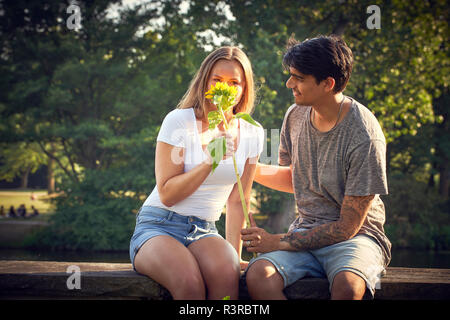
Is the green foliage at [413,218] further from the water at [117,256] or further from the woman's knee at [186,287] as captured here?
the woman's knee at [186,287]

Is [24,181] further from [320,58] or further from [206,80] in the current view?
[320,58]

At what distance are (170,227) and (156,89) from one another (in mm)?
14121

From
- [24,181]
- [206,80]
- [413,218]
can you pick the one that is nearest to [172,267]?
[206,80]

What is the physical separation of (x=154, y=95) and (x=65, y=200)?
4.69 meters

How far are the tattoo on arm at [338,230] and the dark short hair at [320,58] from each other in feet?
1.86

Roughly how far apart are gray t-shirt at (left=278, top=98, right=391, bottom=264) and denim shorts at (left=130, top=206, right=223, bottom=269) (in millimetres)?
495

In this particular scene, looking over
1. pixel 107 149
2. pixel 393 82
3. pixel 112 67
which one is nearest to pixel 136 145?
pixel 107 149

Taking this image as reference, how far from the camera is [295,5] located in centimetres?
1371

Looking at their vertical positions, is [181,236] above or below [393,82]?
below

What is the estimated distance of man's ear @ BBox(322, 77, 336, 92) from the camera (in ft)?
7.22

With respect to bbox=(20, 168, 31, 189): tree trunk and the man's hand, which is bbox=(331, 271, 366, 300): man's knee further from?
bbox=(20, 168, 31, 189): tree trunk

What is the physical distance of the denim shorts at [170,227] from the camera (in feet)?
7.48
